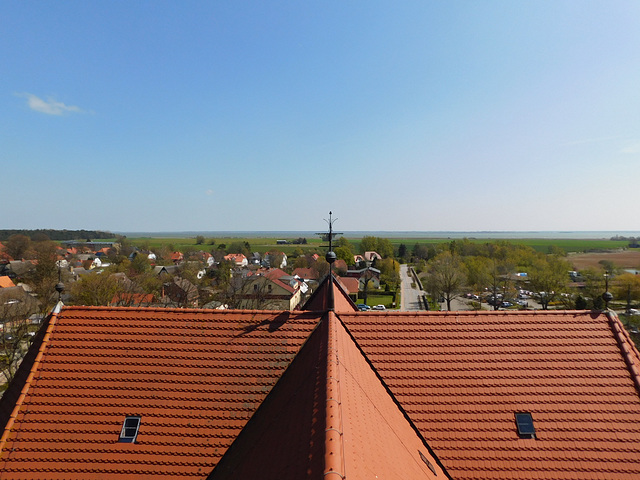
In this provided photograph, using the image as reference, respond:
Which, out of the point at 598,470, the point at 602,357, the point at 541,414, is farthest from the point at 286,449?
the point at 602,357

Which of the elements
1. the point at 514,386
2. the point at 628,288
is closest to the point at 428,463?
the point at 514,386

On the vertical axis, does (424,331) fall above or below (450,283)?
above

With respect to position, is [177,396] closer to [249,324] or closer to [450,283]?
[249,324]

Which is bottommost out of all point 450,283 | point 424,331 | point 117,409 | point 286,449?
point 450,283

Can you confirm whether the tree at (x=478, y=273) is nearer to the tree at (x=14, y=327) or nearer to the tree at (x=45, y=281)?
the tree at (x=14, y=327)

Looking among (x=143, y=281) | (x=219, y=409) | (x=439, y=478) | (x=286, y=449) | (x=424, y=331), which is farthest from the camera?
(x=143, y=281)

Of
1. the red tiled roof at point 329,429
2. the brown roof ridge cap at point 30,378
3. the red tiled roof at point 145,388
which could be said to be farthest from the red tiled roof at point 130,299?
the red tiled roof at point 329,429

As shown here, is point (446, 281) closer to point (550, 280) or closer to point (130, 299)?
point (550, 280)
